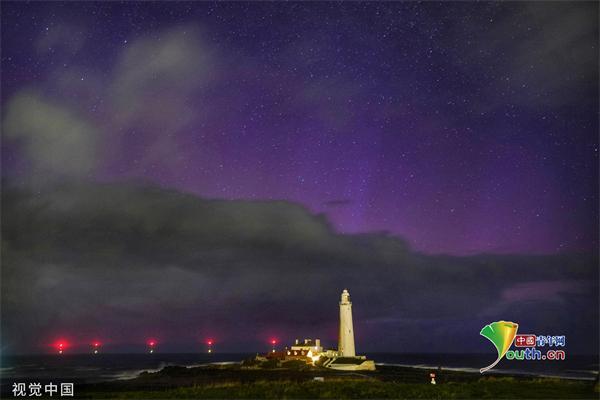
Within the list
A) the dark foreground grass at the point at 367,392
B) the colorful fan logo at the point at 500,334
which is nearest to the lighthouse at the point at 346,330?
the colorful fan logo at the point at 500,334

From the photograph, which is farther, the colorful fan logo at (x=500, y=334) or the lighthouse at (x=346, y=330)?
the lighthouse at (x=346, y=330)

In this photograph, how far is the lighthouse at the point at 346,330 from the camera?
86062 mm

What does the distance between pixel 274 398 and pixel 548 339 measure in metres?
26.1

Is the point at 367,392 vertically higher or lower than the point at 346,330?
higher

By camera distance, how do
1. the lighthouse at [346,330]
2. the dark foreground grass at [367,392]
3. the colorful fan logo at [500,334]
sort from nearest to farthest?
1. the dark foreground grass at [367,392]
2. the colorful fan logo at [500,334]
3. the lighthouse at [346,330]

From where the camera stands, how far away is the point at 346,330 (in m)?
87.1

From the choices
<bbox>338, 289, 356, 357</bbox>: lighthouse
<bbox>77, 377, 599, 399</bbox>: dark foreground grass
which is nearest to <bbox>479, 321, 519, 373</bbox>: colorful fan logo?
<bbox>77, 377, 599, 399</bbox>: dark foreground grass

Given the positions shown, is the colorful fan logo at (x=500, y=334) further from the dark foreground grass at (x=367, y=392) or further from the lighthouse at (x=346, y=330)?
the lighthouse at (x=346, y=330)

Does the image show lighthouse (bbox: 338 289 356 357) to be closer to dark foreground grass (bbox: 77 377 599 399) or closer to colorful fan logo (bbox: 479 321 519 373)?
colorful fan logo (bbox: 479 321 519 373)

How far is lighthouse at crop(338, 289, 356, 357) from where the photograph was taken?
86062 mm

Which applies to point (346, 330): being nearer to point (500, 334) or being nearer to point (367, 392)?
point (500, 334)

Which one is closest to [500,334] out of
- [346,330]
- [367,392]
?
[367,392]

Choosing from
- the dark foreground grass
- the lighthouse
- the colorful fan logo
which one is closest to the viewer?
the dark foreground grass

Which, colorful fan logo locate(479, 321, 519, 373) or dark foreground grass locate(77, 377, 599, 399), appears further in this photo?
colorful fan logo locate(479, 321, 519, 373)
